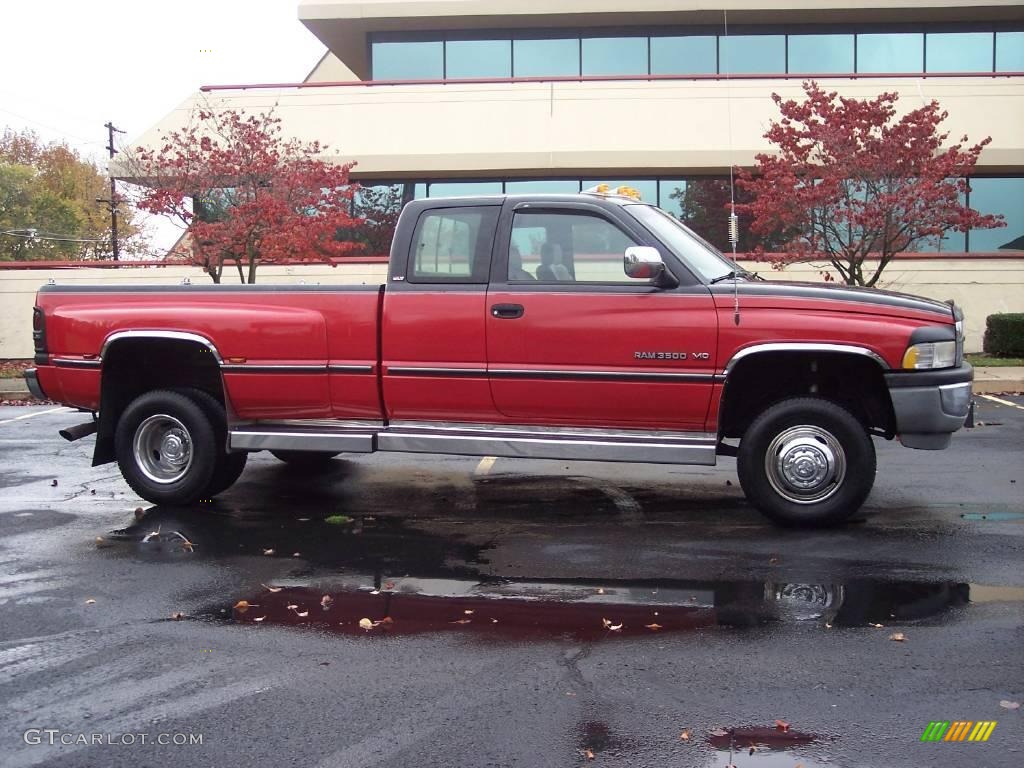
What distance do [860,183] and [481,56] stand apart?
38.3 ft

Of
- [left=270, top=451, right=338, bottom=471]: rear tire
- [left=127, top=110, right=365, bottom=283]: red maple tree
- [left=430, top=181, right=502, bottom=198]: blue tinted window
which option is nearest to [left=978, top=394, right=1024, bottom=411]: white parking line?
[left=270, top=451, right=338, bottom=471]: rear tire

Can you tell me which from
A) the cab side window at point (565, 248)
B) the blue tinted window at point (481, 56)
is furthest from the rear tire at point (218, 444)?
the blue tinted window at point (481, 56)

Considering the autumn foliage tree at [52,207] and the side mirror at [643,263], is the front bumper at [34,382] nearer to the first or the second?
the side mirror at [643,263]

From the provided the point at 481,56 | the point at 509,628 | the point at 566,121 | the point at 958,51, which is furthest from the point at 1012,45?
the point at 509,628

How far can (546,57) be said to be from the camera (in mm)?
26188

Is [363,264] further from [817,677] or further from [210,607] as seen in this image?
[817,677]

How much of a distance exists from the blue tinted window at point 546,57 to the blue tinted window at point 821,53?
5.39 meters

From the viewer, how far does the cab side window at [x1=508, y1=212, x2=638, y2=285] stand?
696 cm

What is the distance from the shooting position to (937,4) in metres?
24.9

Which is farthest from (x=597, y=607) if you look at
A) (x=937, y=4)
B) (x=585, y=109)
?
(x=937, y=4)

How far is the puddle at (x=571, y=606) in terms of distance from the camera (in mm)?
4973

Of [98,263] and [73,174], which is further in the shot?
[73,174]

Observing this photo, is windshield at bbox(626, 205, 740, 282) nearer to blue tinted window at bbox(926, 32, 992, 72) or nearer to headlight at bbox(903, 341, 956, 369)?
headlight at bbox(903, 341, 956, 369)

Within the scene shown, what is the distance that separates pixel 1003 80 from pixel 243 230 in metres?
16.0
